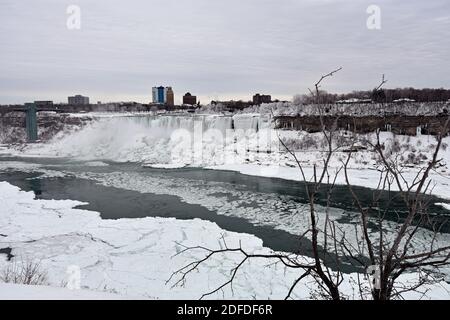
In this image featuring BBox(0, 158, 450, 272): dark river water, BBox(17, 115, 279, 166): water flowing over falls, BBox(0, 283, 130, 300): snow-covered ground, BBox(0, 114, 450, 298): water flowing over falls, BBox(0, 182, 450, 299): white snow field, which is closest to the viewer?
BBox(0, 283, 130, 300): snow-covered ground

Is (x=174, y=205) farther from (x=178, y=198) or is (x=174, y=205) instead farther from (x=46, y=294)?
(x=46, y=294)

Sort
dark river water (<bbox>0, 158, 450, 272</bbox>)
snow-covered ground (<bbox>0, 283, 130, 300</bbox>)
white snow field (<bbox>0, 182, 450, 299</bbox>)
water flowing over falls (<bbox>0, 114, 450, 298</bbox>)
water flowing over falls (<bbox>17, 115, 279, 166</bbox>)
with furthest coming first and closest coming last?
water flowing over falls (<bbox>17, 115, 279, 166</bbox>)
dark river water (<bbox>0, 158, 450, 272</bbox>)
water flowing over falls (<bbox>0, 114, 450, 298</bbox>)
white snow field (<bbox>0, 182, 450, 299</bbox>)
snow-covered ground (<bbox>0, 283, 130, 300</bbox>)

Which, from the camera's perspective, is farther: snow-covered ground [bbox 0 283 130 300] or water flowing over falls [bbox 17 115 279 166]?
water flowing over falls [bbox 17 115 279 166]

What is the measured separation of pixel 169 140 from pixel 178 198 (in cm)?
1905

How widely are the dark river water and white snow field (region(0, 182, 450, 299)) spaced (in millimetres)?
676

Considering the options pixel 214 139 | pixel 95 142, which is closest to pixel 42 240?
pixel 214 139

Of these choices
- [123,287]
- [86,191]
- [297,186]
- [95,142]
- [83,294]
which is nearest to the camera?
[83,294]

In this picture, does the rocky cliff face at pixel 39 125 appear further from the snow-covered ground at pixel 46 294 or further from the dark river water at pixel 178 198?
the snow-covered ground at pixel 46 294

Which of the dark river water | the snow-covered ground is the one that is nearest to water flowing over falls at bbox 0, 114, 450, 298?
the dark river water

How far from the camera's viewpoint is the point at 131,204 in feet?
44.1

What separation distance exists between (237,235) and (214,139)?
2252cm

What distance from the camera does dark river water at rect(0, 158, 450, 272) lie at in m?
10.2

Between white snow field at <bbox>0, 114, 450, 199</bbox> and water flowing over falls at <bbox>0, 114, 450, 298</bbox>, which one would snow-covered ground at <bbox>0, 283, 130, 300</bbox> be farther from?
white snow field at <bbox>0, 114, 450, 199</bbox>
